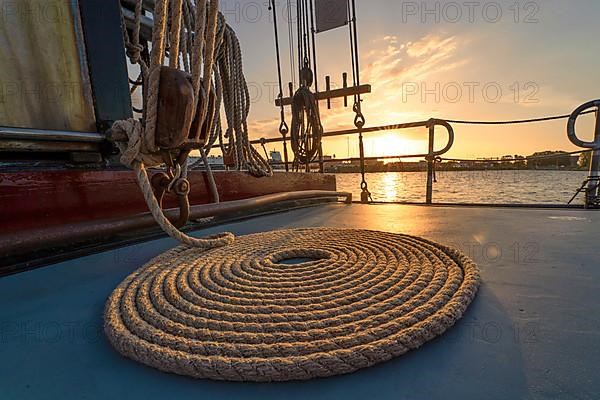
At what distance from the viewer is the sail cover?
303cm

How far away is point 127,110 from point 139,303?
3.07 ft

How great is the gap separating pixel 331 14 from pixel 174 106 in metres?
2.93

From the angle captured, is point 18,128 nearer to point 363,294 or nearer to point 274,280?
point 274,280

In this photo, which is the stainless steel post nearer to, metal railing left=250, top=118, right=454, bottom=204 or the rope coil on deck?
metal railing left=250, top=118, right=454, bottom=204

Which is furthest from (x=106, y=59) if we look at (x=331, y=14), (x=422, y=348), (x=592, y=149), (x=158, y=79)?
(x=592, y=149)

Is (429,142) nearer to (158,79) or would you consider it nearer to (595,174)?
(595,174)

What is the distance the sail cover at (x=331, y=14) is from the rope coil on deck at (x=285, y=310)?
280 cm

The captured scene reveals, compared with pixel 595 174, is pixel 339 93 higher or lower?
higher

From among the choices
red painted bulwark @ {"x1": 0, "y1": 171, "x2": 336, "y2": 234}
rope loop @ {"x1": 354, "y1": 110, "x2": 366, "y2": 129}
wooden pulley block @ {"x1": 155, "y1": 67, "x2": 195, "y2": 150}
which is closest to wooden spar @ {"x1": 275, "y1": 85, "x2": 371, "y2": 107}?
rope loop @ {"x1": 354, "y1": 110, "x2": 366, "y2": 129}

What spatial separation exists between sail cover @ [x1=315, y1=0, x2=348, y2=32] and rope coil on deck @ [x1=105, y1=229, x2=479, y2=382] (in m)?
2.80

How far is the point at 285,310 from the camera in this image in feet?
1.98

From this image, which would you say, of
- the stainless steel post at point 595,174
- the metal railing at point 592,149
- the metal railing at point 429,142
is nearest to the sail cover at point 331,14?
the metal railing at point 429,142

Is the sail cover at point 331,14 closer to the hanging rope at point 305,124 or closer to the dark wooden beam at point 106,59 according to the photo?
the hanging rope at point 305,124

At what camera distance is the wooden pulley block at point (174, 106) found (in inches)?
27.7
